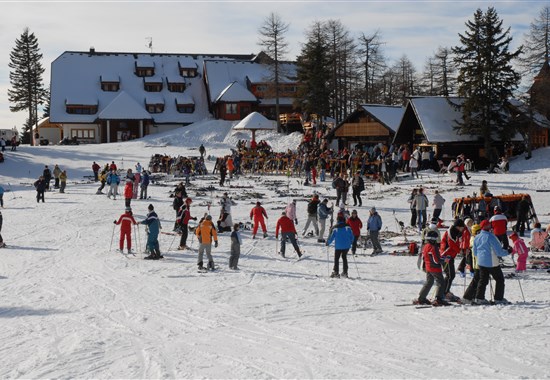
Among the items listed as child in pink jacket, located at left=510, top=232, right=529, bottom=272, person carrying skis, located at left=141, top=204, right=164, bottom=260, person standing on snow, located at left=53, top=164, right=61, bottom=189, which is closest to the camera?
child in pink jacket, located at left=510, top=232, right=529, bottom=272

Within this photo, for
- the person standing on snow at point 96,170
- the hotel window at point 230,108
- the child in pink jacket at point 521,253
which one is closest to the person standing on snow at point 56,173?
the person standing on snow at point 96,170

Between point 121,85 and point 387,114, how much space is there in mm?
32565

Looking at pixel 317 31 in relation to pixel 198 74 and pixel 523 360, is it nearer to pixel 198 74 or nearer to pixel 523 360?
pixel 198 74

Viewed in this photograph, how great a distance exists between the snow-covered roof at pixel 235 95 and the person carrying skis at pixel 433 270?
53475 mm

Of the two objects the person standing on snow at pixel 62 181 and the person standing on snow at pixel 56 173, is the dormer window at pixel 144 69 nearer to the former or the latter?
the person standing on snow at pixel 56 173

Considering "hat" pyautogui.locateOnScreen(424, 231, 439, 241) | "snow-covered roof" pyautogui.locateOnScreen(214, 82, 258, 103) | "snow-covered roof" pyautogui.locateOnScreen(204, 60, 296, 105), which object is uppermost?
"snow-covered roof" pyautogui.locateOnScreen(204, 60, 296, 105)

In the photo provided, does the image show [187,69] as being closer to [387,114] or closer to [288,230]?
[387,114]

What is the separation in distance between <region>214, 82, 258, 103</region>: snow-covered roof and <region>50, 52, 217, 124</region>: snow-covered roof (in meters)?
3.63

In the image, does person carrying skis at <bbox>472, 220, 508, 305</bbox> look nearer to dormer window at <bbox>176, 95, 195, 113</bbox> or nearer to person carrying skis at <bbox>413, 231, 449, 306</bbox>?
person carrying skis at <bbox>413, 231, 449, 306</bbox>

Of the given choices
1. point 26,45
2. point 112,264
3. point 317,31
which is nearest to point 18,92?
point 26,45

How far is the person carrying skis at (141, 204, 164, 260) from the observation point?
18.1 metres

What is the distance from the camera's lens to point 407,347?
32.0 ft

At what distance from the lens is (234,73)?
70.1 metres

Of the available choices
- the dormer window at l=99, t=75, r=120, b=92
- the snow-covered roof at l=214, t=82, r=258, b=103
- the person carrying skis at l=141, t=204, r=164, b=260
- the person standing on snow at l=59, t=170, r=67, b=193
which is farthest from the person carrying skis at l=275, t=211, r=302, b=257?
the dormer window at l=99, t=75, r=120, b=92
